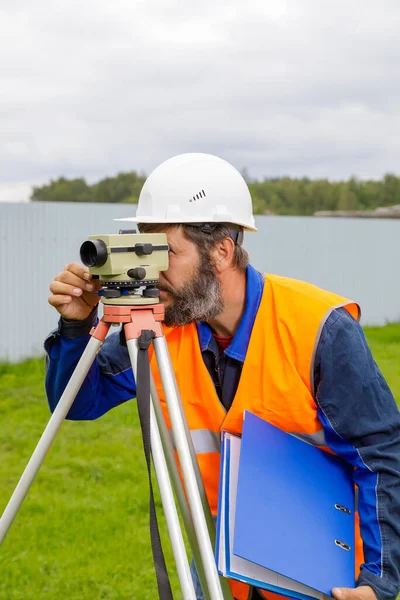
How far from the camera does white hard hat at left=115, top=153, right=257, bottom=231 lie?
2043 mm

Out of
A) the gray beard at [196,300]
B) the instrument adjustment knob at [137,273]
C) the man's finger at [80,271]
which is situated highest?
the instrument adjustment knob at [137,273]

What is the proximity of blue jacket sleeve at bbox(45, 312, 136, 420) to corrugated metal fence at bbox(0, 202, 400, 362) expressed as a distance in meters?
5.28

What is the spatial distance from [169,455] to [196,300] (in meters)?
0.46

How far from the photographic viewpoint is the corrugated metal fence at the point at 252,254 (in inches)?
288

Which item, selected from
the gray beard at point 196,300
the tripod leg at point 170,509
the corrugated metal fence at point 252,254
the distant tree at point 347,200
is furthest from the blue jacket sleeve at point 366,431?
the distant tree at point 347,200

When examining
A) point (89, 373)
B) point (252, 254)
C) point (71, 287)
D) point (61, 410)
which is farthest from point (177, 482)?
point (252, 254)

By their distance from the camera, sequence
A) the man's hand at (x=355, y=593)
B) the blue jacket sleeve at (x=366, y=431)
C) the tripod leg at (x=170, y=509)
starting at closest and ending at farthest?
the tripod leg at (x=170, y=509)
the man's hand at (x=355, y=593)
the blue jacket sleeve at (x=366, y=431)

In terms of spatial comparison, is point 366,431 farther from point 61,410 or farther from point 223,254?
point 61,410

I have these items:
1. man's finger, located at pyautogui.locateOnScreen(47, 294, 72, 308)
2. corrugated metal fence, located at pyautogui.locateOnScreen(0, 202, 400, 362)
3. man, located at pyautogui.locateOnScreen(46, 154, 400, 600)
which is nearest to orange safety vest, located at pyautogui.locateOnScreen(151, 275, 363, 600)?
man, located at pyautogui.locateOnScreen(46, 154, 400, 600)

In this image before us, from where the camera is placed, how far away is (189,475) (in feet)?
5.27

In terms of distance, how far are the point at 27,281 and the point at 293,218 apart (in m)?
4.52

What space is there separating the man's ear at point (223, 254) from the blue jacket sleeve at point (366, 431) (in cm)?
38

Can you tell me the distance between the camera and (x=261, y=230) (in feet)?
32.7

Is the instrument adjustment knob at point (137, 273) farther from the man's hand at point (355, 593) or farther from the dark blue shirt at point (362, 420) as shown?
the man's hand at point (355, 593)
